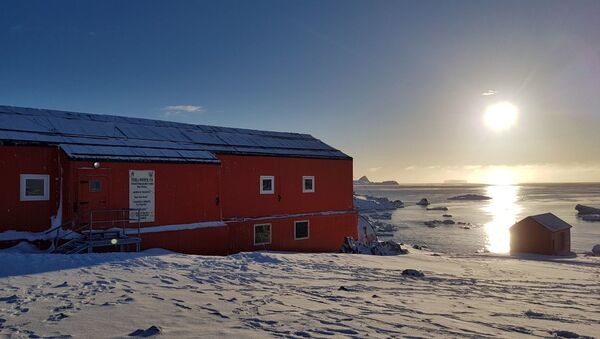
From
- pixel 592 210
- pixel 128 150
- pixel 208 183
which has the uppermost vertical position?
pixel 128 150

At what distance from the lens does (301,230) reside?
→ 25.9 meters

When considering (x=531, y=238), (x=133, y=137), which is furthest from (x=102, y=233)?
(x=531, y=238)

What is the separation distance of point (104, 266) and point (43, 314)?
510 centimetres

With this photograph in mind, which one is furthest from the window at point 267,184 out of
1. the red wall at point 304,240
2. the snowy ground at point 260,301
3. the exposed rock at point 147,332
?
the exposed rock at point 147,332

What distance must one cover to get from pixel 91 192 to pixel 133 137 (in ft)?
15.4

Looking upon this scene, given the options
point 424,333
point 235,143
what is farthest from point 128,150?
point 424,333

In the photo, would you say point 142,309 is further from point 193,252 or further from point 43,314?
point 193,252

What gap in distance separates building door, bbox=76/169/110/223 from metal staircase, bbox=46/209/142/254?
0.90 ft

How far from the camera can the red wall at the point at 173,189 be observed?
17797 mm

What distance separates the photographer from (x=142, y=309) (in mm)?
7641

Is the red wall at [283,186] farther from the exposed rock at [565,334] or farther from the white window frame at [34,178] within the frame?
the exposed rock at [565,334]

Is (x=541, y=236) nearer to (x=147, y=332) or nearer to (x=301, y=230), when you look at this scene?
(x=301, y=230)

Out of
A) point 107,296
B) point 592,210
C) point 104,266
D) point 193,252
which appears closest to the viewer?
point 107,296

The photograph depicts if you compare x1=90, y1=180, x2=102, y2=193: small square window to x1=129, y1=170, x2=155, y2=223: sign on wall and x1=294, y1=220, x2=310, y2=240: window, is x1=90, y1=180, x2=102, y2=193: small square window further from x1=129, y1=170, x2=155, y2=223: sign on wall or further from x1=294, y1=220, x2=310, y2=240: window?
x1=294, y1=220, x2=310, y2=240: window
